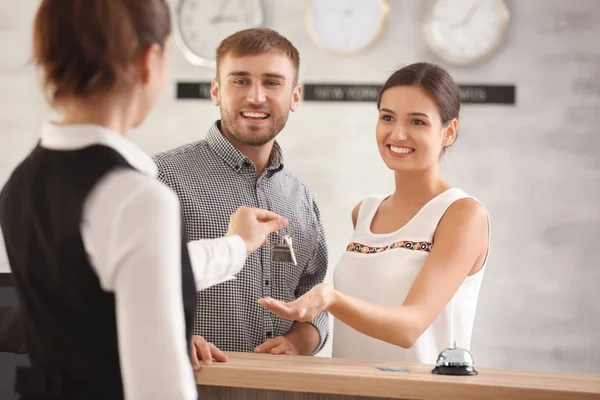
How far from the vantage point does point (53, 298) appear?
3.86 feet

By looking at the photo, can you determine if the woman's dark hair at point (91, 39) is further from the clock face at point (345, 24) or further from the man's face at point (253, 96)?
the clock face at point (345, 24)

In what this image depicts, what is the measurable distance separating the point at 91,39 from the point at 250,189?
70.3 inches

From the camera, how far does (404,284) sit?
2.61m

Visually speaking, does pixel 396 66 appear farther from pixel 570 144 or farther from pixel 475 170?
pixel 570 144

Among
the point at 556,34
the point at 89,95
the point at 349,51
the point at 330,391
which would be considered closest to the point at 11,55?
the point at 349,51

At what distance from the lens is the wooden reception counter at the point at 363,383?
1.90 m

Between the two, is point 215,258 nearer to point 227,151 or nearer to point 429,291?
point 429,291

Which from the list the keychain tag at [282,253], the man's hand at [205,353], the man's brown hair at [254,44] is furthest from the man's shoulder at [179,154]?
the man's hand at [205,353]

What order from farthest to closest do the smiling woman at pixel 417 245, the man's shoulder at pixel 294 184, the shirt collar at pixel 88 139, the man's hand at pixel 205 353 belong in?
the man's shoulder at pixel 294 184 → the smiling woman at pixel 417 245 → the man's hand at pixel 205 353 → the shirt collar at pixel 88 139

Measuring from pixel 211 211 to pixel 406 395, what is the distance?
106 centimetres

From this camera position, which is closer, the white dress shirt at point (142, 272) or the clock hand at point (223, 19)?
the white dress shirt at point (142, 272)

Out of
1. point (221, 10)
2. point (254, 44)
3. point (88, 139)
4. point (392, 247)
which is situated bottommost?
point (392, 247)

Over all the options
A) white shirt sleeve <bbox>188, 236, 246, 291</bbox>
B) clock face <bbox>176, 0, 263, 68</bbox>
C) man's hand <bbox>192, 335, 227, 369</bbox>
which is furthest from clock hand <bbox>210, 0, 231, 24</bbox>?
white shirt sleeve <bbox>188, 236, 246, 291</bbox>

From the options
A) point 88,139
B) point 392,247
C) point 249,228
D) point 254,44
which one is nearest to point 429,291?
point 392,247
